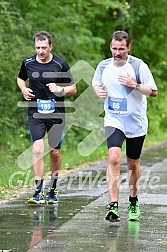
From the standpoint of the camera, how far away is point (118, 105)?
888cm

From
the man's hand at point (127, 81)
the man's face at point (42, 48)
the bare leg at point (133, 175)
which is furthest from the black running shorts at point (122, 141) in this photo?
the man's face at point (42, 48)

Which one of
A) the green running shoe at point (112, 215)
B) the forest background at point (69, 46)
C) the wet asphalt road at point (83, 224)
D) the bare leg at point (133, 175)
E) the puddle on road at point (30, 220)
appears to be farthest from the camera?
the forest background at point (69, 46)

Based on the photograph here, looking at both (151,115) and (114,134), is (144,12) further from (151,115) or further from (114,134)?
(114,134)

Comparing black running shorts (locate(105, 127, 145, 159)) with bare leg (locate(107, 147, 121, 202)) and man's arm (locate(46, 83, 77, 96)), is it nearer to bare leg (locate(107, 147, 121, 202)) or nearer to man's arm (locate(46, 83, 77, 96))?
bare leg (locate(107, 147, 121, 202))

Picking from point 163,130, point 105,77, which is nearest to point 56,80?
point 105,77

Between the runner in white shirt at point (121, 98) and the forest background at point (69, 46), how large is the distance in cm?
279

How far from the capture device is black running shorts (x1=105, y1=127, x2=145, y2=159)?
8.85m

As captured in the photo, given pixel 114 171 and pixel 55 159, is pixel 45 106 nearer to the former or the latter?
pixel 55 159

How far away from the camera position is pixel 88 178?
1386 centimetres

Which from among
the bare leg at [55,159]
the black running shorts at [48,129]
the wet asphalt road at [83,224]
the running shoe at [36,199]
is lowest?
the wet asphalt road at [83,224]

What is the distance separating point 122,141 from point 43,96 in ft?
5.57

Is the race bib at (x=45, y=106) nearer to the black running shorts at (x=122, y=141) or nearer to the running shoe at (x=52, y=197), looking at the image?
the running shoe at (x=52, y=197)

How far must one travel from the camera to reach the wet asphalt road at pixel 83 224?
7.23 m

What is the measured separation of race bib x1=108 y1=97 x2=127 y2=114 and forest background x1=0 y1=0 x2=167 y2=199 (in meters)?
2.90
